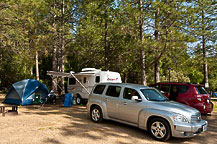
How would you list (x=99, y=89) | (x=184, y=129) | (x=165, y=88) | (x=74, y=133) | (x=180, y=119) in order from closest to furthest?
(x=184, y=129) → (x=180, y=119) → (x=74, y=133) → (x=99, y=89) → (x=165, y=88)

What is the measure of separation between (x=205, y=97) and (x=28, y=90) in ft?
33.9

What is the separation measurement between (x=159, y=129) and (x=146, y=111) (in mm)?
642

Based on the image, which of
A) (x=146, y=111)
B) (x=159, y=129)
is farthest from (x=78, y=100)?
(x=159, y=129)

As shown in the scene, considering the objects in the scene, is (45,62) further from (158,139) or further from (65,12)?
(158,139)

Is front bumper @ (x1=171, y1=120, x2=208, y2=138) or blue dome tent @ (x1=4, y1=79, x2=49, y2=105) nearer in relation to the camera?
front bumper @ (x1=171, y1=120, x2=208, y2=138)

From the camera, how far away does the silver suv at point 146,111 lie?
5406 mm

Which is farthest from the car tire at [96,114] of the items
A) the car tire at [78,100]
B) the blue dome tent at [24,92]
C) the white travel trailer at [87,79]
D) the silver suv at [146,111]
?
the blue dome tent at [24,92]

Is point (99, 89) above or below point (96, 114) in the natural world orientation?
above

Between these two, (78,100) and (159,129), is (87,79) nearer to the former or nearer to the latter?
(78,100)

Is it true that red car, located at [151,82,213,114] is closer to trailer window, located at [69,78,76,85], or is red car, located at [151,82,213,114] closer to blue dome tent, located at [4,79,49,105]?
trailer window, located at [69,78,76,85]

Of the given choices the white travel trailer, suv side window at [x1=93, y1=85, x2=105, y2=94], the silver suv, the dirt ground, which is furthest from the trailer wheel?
suv side window at [x1=93, y1=85, x2=105, y2=94]

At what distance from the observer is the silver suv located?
5406 mm

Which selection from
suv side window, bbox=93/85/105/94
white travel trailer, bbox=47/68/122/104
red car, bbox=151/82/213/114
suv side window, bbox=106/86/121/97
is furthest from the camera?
white travel trailer, bbox=47/68/122/104

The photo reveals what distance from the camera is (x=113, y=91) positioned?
23.8 ft
